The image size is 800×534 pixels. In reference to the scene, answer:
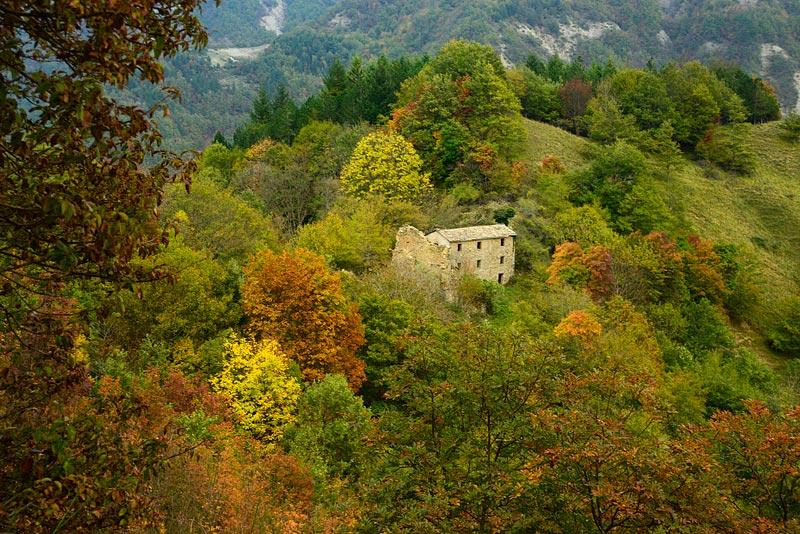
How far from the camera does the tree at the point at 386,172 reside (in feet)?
136

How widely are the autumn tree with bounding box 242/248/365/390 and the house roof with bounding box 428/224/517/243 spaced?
36.3 feet

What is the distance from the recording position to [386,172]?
41.8 meters

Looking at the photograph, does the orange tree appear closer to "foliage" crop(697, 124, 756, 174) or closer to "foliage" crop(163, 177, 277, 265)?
"foliage" crop(163, 177, 277, 265)

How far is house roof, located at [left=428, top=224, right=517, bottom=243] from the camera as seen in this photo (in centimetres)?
3369

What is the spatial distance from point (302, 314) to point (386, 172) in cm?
2030

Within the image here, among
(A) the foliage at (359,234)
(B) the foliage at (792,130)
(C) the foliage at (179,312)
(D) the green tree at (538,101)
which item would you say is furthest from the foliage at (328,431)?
(B) the foliage at (792,130)

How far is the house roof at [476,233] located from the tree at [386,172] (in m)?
7.17

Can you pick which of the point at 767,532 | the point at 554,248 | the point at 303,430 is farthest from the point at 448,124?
the point at 767,532

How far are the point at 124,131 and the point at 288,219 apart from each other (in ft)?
139

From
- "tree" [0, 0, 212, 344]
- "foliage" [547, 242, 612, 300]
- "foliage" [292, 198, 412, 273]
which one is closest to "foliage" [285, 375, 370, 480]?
"tree" [0, 0, 212, 344]

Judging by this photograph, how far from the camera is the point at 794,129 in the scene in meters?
70.6

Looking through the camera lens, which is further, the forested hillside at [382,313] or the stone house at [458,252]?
the stone house at [458,252]

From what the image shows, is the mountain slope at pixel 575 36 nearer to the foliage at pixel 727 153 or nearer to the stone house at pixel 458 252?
the foliage at pixel 727 153

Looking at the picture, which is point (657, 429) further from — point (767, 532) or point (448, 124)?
point (448, 124)
